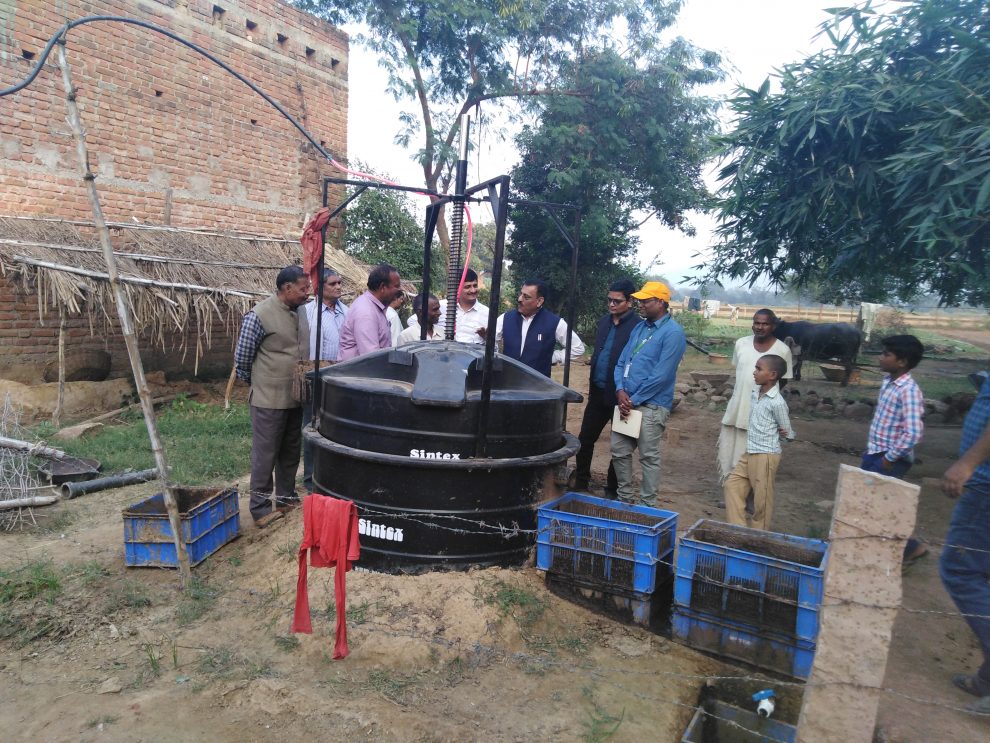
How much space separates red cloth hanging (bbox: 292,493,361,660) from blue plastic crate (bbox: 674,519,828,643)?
1773 mm

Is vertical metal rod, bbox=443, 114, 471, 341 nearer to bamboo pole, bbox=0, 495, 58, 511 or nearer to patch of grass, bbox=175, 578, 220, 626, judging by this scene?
patch of grass, bbox=175, 578, 220, 626

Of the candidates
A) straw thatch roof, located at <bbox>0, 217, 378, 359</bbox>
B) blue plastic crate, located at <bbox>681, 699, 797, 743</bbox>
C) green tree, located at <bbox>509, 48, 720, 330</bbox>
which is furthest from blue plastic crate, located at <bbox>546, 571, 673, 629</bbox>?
green tree, located at <bbox>509, 48, 720, 330</bbox>

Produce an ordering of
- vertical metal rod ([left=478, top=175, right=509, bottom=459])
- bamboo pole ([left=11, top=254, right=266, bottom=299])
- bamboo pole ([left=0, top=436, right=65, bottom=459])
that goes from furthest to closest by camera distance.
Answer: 1. bamboo pole ([left=11, top=254, right=266, bottom=299])
2. bamboo pole ([left=0, top=436, right=65, bottom=459])
3. vertical metal rod ([left=478, top=175, right=509, bottom=459])

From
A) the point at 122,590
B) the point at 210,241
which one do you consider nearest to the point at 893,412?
the point at 122,590

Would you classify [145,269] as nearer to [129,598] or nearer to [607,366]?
[129,598]

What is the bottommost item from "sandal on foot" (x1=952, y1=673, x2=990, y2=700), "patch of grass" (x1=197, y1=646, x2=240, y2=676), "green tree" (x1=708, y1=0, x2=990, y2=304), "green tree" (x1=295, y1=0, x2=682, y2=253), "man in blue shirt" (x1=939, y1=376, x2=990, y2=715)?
"patch of grass" (x1=197, y1=646, x2=240, y2=676)

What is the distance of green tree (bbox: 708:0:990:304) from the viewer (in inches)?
215

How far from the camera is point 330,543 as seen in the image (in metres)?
3.47

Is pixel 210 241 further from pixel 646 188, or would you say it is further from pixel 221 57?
pixel 646 188

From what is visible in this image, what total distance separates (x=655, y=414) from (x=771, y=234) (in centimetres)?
338

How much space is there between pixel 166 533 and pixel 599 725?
2960 mm

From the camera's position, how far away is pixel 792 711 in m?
3.29

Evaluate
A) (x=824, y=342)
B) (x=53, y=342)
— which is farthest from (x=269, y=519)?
(x=824, y=342)

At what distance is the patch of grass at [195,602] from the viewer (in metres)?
3.91
